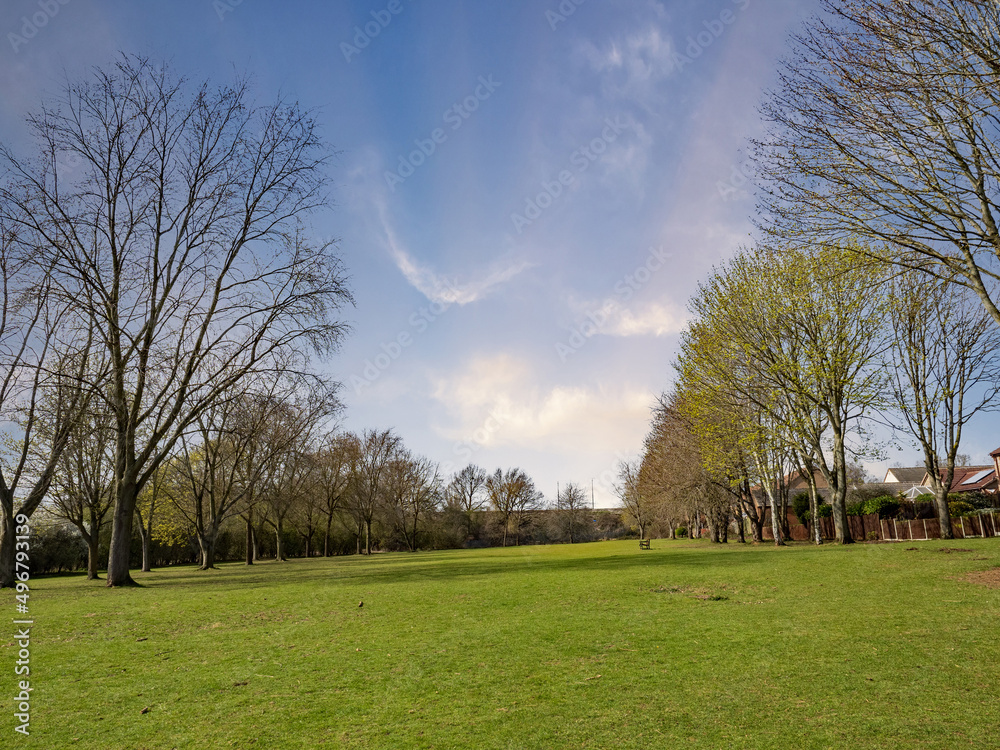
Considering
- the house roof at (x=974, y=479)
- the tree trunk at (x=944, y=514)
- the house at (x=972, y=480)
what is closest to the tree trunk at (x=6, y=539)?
the tree trunk at (x=944, y=514)

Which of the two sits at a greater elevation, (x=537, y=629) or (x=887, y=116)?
(x=887, y=116)

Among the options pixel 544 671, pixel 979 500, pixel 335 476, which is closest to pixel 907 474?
pixel 979 500

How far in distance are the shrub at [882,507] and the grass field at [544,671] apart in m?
20.8

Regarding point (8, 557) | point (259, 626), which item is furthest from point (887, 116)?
Answer: point (8, 557)

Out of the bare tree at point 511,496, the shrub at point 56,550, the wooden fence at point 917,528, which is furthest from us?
the bare tree at point 511,496

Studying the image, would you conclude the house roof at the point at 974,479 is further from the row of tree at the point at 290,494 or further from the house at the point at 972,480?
the row of tree at the point at 290,494

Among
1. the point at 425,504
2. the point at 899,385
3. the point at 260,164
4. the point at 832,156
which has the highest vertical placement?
the point at 260,164

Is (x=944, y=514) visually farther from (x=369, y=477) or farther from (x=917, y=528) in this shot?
Answer: (x=369, y=477)

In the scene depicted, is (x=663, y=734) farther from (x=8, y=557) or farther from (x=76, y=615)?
(x=8, y=557)

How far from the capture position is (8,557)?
19422 millimetres

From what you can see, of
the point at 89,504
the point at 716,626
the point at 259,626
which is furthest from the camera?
the point at 89,504

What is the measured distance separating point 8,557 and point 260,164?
16.6m

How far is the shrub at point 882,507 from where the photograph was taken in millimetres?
31453

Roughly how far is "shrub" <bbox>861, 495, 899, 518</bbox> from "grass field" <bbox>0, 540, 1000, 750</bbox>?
68.2ft
